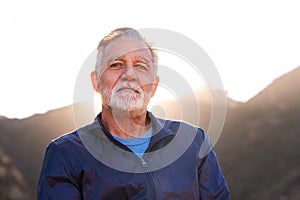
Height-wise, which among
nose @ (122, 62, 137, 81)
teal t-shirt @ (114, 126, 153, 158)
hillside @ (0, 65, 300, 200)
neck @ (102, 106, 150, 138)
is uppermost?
nose @ (122, 62, 137, 81)

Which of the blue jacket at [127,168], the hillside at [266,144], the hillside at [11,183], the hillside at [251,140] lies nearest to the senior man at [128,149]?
the blue jacket at [127,168]

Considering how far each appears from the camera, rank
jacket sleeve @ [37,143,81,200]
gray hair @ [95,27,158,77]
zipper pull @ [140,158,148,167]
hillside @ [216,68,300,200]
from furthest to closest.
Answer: hillside @ [216,68,300,200] < gray hair @ [95,27,158,77] < zipper pull @ [140,158,148,167] < jacket sleeve @ [37,143,81,200]

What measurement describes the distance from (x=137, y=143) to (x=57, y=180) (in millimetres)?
543

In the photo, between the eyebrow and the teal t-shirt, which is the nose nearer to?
the eyebrow

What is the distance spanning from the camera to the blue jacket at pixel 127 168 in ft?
9.53

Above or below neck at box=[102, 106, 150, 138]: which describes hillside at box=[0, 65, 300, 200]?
below

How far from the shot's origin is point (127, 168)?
2986 millimetres

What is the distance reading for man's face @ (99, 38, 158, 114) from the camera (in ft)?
10.4

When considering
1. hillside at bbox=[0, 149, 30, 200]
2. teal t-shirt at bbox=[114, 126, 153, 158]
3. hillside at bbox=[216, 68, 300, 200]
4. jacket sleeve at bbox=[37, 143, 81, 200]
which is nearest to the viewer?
jacket sleeve at bbox=[37, 143, 81, 200]

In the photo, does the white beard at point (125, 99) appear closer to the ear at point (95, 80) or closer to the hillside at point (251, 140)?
the ear at point (95, 80)

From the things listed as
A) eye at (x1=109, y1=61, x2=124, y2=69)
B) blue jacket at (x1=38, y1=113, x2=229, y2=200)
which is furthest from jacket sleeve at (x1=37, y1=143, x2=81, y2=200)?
A: eye at (x1=109, y1=61, x2=124, y2=69)

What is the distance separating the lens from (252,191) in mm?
22141

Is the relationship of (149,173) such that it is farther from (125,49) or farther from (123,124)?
(125,49)

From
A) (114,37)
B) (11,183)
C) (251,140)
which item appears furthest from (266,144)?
(114,37)
